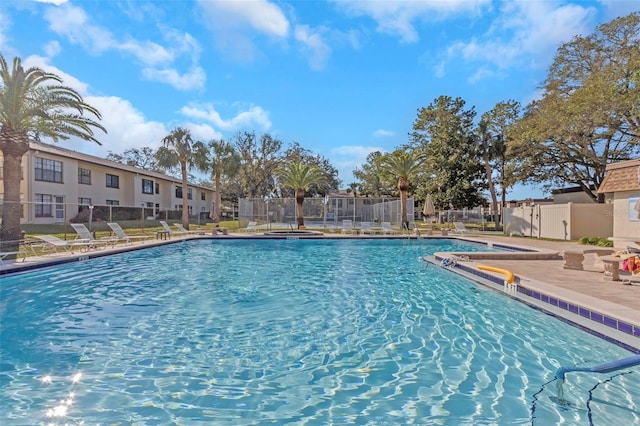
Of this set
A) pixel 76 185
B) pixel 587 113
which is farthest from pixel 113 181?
pixel 587 113

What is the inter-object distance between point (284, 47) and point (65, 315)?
11044 mm

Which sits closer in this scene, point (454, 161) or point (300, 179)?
point (300, 179)

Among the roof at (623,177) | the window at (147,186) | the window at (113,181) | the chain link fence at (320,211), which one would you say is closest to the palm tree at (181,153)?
the chain link fence at (320,211)

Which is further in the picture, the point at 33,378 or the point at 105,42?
the point at 105,42

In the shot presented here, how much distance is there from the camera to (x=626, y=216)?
12672 millimetres

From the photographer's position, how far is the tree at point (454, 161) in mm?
27656

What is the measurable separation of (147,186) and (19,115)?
21079mm

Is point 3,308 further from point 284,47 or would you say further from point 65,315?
point 284,47

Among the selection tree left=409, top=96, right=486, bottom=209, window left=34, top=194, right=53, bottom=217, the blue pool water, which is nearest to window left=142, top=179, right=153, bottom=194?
window left=34, top=194, right=53, bottom=217

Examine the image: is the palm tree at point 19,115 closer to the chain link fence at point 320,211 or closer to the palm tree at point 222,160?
the chain link fence at point 320,211

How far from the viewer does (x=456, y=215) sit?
28.6 meters

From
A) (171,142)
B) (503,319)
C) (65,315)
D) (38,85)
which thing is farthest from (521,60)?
(171,142)

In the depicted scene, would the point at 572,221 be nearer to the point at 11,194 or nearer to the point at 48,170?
the point at 11,194

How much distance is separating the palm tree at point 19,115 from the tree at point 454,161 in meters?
23.7
